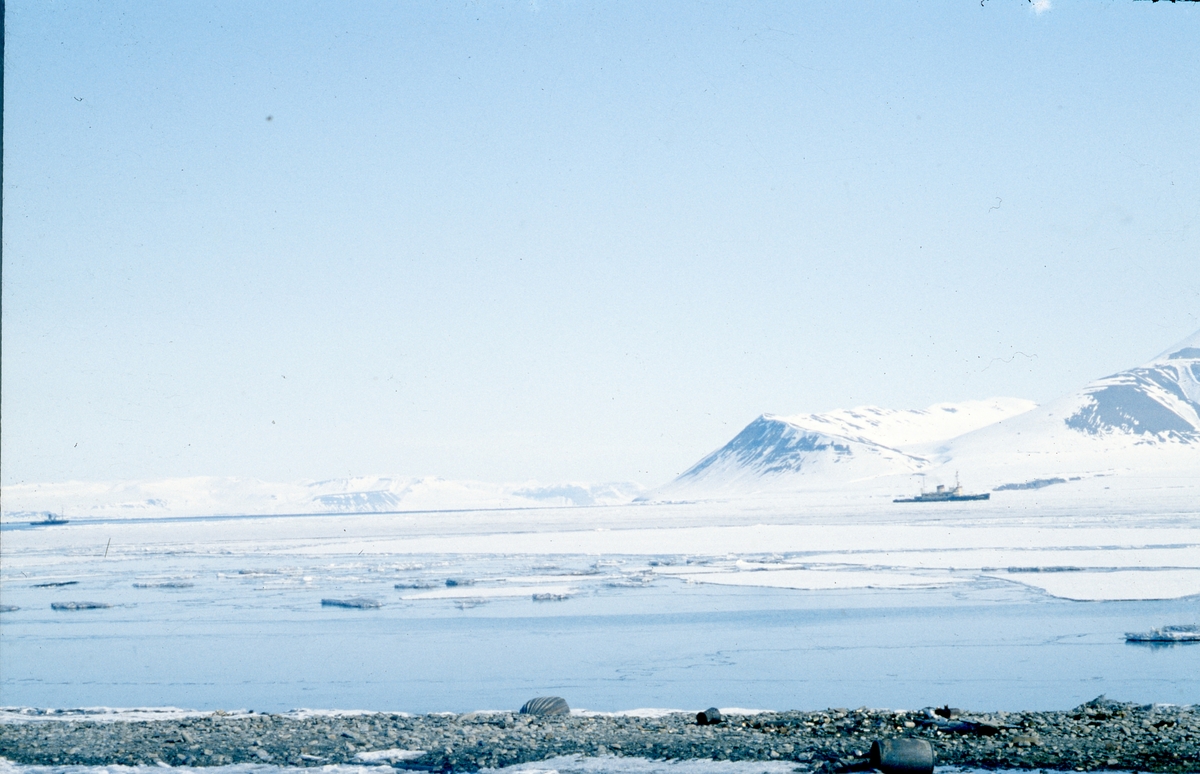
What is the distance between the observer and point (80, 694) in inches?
558

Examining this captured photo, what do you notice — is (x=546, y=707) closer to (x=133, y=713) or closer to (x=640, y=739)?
(x=640, y=739)

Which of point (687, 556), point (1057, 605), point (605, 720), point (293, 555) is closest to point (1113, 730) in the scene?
point (605, 720)

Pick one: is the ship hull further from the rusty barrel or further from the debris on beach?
the rusty barrel

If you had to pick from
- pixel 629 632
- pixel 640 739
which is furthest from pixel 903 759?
pixel 629 632

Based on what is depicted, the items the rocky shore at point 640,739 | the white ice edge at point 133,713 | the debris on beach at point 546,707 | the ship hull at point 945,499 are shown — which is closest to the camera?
the rocky shore at point 640,739

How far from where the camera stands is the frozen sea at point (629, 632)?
13.4 meters

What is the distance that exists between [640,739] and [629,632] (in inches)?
332

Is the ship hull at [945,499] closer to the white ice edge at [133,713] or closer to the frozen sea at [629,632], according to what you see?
the frozen sea at [629,632]

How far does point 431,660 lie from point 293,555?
94.9ft

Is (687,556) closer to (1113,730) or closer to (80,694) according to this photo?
(80,694)

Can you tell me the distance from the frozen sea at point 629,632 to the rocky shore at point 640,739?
5.83 feet

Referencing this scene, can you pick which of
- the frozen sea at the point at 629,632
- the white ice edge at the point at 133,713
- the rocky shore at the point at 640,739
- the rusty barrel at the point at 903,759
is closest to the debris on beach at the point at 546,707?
the rocky shore at the point at 640,739

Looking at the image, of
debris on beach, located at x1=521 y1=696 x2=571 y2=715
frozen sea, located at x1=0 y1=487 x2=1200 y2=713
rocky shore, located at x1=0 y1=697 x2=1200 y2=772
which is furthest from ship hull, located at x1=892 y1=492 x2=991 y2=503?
rocky shore, located at x1=0 y1=697 x2=1200 y2=772

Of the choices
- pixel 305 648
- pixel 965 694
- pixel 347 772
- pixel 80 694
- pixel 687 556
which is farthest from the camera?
pixel 687 556
